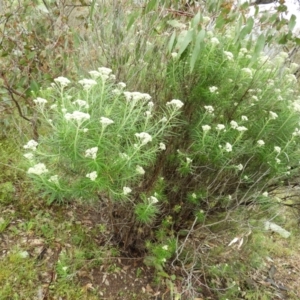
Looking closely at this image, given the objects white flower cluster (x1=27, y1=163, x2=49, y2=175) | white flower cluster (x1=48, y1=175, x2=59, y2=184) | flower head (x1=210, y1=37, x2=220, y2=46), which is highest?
flower head (x1=210, y1=37, x2=220, y2=46)

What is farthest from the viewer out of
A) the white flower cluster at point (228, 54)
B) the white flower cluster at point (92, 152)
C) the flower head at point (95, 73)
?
the white flower cluster at point (228, 54)

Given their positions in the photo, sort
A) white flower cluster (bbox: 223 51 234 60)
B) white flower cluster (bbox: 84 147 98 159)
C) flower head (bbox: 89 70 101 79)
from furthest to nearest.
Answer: white flower cluster (bbox: 223 51 234 60) < flower head (bbox: 89 70 101 79) < white flower cluster (bbox: 84 147 98 159)

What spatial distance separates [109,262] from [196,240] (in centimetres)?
87

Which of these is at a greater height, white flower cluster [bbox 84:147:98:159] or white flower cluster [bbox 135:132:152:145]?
white flower cluster [bbox 135:132:152:145]

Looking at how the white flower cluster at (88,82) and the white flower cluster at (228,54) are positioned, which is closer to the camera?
the white flower cluster at (88,82)

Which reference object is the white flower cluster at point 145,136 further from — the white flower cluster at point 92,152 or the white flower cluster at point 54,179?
the white flower cluster at point 54,179

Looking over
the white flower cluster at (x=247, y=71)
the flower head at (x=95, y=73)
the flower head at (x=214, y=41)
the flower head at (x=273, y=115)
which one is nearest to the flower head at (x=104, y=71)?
the flower head at (x=95, y=73)

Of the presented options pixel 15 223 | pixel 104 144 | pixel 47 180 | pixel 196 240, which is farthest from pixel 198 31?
pixel 15 223

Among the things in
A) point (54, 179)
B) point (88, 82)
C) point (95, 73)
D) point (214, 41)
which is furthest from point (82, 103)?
point (214, 41)

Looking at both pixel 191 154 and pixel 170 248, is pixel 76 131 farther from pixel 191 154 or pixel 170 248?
pixel 170 248

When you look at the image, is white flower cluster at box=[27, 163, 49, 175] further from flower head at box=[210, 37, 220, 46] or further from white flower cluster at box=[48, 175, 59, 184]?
flower head at box=[210, 37, 220, 46]

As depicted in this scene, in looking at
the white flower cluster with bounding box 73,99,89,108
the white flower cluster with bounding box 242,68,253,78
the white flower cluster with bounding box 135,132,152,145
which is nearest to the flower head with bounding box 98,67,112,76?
the white flower cluster with bounding box 73,99,89,108

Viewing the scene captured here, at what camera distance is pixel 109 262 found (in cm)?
302

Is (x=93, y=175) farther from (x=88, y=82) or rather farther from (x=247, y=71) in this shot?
(x=247, y=71)
